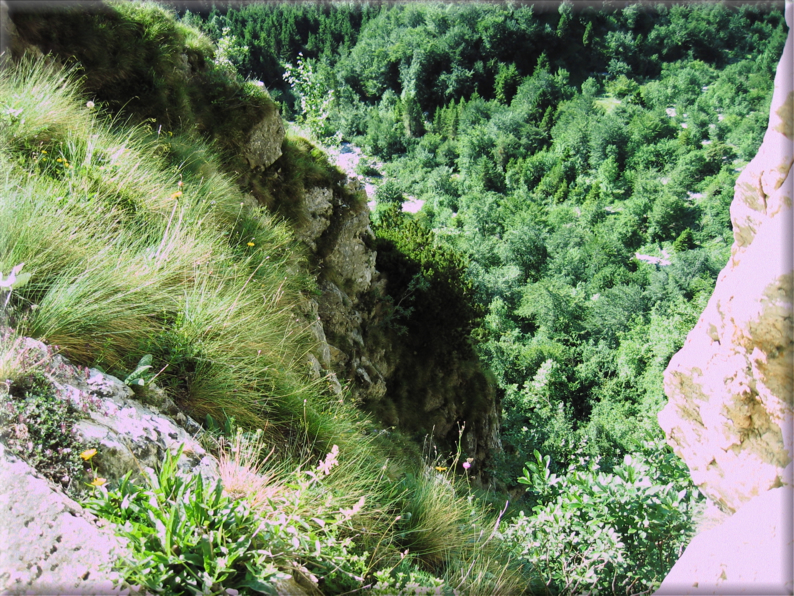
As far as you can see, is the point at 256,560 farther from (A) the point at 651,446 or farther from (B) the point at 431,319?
(B) the point at 431,319

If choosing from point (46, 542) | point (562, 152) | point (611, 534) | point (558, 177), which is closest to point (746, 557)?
point (611, 534)

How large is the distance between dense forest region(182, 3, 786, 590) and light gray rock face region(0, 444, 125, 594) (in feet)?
9.72

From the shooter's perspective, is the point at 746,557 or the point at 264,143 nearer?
the point at 746,557

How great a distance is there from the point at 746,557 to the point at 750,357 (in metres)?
1.08

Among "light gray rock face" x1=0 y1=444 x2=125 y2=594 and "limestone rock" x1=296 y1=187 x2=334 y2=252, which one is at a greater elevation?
"light gray rock face" x1=0 y1=444 x2=125 y2=594

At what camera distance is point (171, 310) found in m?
3.36

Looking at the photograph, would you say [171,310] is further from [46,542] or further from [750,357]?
[750,357]

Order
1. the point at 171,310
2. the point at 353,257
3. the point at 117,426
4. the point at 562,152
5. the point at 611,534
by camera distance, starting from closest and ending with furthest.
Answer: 1. the point at 117,426
2. the point at 171,310
3. the point at 611,534
4. the point at 353,257
5. the point at 562,152

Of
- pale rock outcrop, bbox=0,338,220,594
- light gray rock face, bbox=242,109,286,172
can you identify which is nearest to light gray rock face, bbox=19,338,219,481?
pale rock outcrop, bbox=0,338,220,594

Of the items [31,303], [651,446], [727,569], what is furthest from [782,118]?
[31,303]

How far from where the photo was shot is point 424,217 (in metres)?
59.3

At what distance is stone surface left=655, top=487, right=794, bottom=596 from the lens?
71.4 inches

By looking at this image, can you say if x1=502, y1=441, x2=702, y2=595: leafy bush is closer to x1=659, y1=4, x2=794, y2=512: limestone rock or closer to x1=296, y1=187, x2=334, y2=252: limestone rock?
x1=659, y1=4, x2=794, y2=512: limestone rock

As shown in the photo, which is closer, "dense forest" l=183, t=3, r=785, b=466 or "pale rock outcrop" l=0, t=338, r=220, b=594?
"pale rock outcrop" l=0, t=338, r=220, b=594
